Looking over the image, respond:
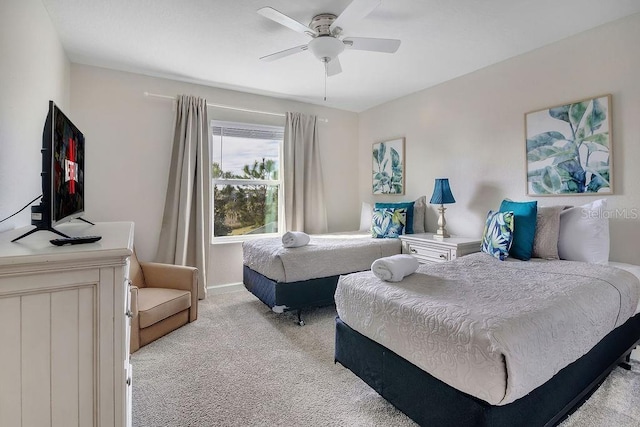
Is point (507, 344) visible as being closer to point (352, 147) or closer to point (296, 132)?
point (296, 132)

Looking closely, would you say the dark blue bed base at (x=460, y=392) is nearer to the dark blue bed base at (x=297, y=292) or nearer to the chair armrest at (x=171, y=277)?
the dark blue bed base at (x=297, y=292)

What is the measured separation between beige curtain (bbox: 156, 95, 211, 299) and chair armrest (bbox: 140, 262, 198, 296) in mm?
428

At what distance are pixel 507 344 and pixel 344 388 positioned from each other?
1.11 meters

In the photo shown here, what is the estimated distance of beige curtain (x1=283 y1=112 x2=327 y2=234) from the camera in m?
4.16

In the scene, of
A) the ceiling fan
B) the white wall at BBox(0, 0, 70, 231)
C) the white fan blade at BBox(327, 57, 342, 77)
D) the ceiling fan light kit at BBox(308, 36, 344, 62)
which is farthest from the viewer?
the white fan blade at BBox(327, 57, 342, 77)

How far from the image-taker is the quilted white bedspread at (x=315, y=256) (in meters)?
2.85

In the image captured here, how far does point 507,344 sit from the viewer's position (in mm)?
1160

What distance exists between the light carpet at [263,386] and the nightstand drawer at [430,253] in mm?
1199

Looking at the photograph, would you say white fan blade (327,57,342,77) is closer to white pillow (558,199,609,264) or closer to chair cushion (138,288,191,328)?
white pillow (558,199,609,264)

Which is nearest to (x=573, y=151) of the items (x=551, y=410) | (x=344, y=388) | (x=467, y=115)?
(x=467, y=115)

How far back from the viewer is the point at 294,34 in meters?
2.50

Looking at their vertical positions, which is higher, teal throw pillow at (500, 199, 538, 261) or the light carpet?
teal throw pillow at (500, 199, 538, 261)

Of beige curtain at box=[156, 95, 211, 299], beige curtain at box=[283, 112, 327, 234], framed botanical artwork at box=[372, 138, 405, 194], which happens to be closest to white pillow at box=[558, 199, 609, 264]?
framed botanical artwork at box=[372, 138, 405, 194]

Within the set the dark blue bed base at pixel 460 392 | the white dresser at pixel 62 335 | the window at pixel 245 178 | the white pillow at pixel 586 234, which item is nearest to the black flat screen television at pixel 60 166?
the white dresser at pixel 62 335
